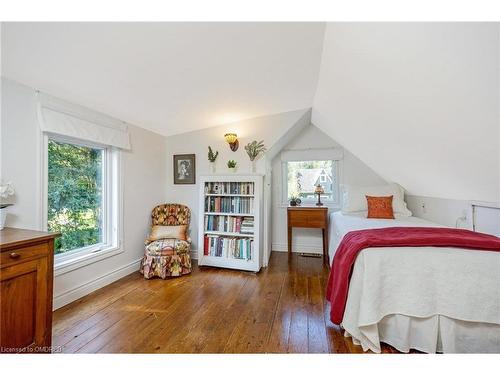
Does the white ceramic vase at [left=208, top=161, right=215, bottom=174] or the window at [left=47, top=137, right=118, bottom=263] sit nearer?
the window at [left=47, top=137, right=118, bottom=263]

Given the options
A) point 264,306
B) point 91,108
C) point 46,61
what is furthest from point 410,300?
point 91,108

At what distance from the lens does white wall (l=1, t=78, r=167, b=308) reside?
1657 mm

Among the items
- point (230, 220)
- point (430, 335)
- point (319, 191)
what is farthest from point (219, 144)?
point (430, 335)

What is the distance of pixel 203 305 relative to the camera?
202 centimetres

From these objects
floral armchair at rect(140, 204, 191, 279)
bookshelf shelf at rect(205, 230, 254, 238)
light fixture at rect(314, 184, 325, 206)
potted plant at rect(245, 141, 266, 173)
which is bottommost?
floral armchair at rect(140, 204, 191, 279)

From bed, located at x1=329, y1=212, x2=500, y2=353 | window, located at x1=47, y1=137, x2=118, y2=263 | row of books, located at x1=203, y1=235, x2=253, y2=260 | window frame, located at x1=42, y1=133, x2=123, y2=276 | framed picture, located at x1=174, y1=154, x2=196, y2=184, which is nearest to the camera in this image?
bed, located at x1=329, y1=212, x2=500, y2=353

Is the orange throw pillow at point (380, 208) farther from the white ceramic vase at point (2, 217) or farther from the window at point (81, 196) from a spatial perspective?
the white ceramic vase at point (2, 217)

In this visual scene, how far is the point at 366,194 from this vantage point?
3.05 meters

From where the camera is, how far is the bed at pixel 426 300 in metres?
1.31

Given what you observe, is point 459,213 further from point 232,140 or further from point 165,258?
point 165,258

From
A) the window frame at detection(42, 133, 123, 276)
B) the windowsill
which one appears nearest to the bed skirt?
the windowsill

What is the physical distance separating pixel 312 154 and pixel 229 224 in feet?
5.85

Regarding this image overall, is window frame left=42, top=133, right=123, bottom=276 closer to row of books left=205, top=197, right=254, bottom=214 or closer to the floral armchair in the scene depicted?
the floral armchair

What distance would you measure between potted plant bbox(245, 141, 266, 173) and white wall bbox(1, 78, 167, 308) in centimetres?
136
